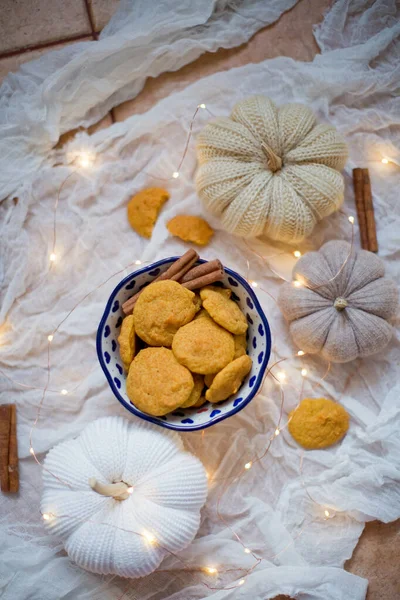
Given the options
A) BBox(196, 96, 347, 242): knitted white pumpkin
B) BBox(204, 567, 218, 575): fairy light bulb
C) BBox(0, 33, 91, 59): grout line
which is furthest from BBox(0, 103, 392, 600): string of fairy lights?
BBox(0, 33, 91, 59): grout line

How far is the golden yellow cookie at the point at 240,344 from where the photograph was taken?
1.11 m

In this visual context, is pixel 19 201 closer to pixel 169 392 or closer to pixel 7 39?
pixel 7 39

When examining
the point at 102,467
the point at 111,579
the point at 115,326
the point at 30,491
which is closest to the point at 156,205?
the point at 115,326

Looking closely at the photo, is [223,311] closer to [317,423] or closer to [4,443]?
[317,423]

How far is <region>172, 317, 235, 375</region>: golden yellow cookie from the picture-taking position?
1063 mm

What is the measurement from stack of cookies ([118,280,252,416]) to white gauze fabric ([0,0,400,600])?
0.54ft

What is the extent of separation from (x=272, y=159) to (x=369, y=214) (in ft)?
0.88

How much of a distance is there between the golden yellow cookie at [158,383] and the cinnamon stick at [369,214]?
49 cm

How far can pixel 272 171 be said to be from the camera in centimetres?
116

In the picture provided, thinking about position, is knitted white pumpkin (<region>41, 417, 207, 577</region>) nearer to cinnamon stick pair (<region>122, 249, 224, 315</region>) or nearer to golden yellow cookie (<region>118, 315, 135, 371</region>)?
golden yellow cookie (<region>118, 315, 135, 371</region>)

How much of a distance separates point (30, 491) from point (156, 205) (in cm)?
65

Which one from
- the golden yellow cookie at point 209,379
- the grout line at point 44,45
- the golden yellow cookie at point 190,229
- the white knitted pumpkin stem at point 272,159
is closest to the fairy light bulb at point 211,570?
the golden yellow cookie at point 209,379

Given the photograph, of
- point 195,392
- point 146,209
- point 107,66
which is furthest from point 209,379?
point 107,66

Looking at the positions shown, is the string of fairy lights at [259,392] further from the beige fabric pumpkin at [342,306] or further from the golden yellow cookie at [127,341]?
the golden yellow cookie at [127,341]
